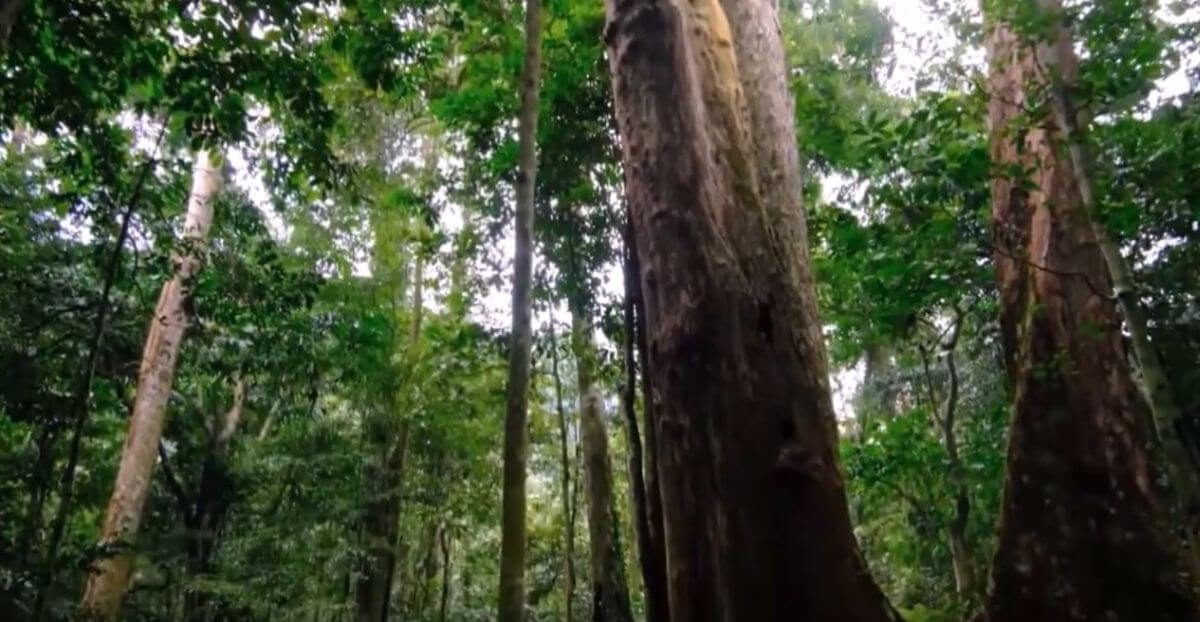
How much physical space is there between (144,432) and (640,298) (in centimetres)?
664

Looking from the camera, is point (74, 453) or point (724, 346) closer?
point (724, 346)

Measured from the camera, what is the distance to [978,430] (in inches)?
305

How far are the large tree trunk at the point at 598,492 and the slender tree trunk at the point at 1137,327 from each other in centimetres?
514

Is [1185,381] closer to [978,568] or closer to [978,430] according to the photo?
[978,430]

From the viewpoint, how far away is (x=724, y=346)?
10.1 ft

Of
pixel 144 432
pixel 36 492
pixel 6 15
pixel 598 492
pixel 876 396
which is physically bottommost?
pixel 36 492

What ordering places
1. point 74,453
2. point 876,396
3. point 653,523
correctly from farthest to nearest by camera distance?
point 876,396, point 74,453, point 653,523

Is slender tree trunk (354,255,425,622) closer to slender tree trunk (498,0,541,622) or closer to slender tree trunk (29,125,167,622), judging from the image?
slender tree trunk (29,125,167,622)

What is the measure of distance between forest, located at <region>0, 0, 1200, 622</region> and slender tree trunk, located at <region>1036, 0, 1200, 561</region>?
27 millimetres

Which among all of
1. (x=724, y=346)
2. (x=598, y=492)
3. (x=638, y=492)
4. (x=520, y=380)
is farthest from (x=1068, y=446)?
(x=598, y=492)

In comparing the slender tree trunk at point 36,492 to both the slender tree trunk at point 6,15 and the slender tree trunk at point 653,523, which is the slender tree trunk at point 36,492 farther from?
the slender tree trunk at point 653,523

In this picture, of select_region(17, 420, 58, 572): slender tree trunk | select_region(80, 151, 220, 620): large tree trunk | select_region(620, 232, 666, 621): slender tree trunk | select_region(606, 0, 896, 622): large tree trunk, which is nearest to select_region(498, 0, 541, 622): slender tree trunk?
select_region(620, 232, 666, 621): slender tree trunk

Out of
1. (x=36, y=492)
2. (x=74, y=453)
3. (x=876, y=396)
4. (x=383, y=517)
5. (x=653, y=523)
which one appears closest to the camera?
(x=653, y=523)

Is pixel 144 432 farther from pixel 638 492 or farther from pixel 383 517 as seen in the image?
pixel 638 492
